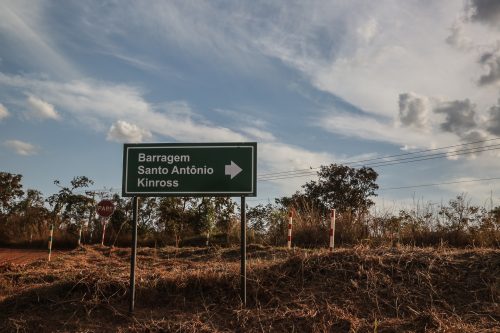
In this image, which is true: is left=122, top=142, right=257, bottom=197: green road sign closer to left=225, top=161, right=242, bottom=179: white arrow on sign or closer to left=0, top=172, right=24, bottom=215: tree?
left=225, top=161, right=242, bottom=179: white arrow on sign

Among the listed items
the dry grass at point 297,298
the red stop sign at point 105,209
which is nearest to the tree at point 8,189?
the red stop sign at point 105,209

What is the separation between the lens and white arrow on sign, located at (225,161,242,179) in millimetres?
7102

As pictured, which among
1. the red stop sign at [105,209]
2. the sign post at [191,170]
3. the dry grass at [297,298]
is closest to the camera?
the dry grass at [297,298]

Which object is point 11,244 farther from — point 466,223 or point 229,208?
point 466,223

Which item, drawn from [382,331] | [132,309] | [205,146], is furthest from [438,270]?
[132,309]

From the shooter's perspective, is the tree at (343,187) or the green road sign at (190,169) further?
the tree at (343,187)

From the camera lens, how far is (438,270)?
7.33 metres

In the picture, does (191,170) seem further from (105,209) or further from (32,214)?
(32,214)

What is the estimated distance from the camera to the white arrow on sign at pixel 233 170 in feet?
23.3

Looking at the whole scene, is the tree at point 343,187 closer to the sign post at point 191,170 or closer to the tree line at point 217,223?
the tree line at point 217,223

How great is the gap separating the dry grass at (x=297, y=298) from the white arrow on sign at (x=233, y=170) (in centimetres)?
150

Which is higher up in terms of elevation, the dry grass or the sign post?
the sign post

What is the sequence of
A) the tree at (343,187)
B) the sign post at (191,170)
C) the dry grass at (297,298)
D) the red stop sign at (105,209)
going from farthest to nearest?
the tree at (343,187)
the red stop sign at (105,209)
the sign post at (191,170)
the dry grass at (297,298)

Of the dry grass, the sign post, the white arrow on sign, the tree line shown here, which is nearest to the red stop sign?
the tree line
